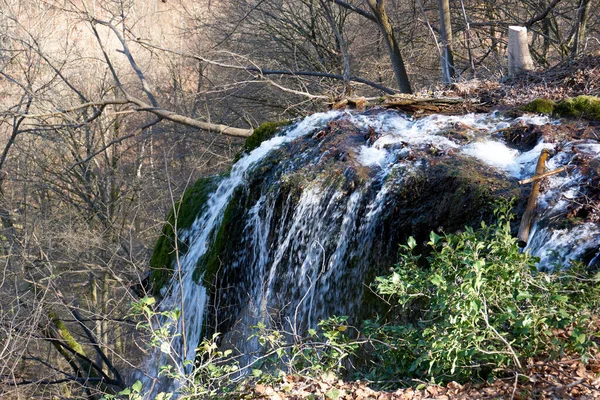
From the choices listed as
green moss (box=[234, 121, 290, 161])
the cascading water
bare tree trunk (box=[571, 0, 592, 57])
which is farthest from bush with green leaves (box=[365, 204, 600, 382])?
bare tree trunk (box=[571, 0, 592, 57])

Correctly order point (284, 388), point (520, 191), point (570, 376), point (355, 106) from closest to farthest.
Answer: point (570, 376) < point (284, 388) < point (520, 191) < point (355, 106)

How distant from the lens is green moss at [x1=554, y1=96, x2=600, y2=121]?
5.53 m

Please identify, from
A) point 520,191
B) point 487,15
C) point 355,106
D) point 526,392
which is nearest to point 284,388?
point 526,392

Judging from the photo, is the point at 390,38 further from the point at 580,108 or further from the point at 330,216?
the point at 330,216

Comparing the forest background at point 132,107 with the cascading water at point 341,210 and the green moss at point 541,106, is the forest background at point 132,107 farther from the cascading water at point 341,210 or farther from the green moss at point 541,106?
Answer: the green moss at point 541,106

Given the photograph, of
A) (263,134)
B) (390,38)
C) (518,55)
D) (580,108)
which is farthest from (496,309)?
(390,38)

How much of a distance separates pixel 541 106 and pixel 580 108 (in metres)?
0.34

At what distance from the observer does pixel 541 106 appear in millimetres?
5871

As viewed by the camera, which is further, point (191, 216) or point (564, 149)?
point (191, 216)

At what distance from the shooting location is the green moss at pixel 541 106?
19.1 feet

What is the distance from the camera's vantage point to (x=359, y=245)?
5078mm

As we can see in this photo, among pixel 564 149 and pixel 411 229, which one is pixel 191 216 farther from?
pixel 564 149

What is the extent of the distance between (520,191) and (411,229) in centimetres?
79

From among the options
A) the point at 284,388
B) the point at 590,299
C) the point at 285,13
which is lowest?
the point at 284,388
